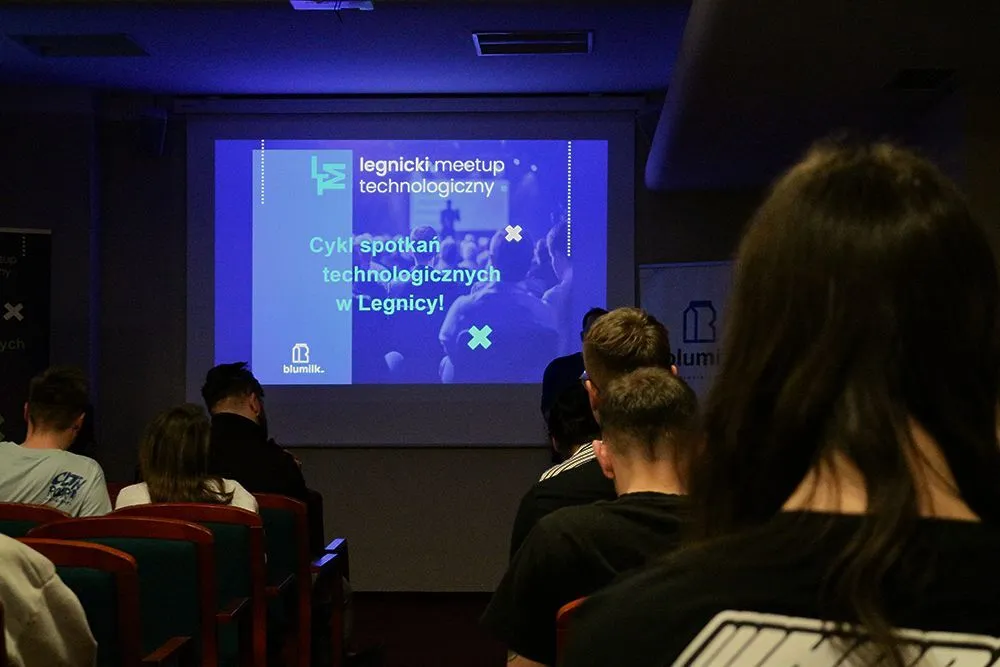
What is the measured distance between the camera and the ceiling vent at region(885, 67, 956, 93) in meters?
4.38

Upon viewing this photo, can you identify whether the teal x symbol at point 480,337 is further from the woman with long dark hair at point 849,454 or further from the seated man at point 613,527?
the woman with long dark hair at point 849,454

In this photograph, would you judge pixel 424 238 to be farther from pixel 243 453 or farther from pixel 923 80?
pixel 923 80

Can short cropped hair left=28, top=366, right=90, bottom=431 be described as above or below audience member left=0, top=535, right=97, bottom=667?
above

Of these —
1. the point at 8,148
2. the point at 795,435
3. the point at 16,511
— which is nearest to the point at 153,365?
the point at 8,148

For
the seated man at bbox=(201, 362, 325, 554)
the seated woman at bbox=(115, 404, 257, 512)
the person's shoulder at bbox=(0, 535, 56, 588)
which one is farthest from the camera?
the seated man at bbox=(201, 362, 325, 554)

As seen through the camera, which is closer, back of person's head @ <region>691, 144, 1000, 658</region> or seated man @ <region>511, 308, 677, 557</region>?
back of person's head @ <region>691, 144, 1000, 658</region>

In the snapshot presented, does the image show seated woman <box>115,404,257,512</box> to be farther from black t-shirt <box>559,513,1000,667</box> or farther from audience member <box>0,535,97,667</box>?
black t-shirt <box>559,513,1000,667</box>

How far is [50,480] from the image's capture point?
12.5 feet

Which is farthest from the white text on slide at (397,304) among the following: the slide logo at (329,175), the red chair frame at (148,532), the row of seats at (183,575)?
the red chair frame at (148,532)

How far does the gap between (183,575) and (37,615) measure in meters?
0.92

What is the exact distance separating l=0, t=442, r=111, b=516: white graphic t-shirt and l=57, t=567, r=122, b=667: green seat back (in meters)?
1.46

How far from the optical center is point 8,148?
6.92m

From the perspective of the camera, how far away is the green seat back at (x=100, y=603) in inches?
93.8

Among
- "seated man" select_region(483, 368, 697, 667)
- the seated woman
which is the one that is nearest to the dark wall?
the seated woman
